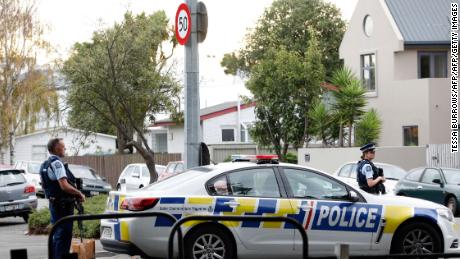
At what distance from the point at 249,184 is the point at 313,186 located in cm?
85

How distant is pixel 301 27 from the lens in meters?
59.7

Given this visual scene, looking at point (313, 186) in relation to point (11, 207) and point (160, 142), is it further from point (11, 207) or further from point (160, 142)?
point (160, 142)

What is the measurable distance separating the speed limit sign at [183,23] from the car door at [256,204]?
10.6 feet

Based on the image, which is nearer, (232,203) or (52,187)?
(232,203)

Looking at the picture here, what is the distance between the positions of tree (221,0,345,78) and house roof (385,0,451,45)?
67.4 ft

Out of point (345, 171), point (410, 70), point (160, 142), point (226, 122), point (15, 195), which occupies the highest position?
point (410, 70)

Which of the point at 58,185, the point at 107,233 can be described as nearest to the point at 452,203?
the point at 107,233

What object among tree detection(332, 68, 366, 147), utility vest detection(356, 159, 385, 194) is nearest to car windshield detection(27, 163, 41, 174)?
tree detection(332, 68, 366, 147)

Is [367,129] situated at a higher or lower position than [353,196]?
higher

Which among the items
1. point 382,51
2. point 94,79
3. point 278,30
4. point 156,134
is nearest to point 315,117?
point 382,51

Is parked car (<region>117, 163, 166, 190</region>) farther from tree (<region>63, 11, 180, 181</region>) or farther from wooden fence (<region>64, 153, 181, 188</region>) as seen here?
tree (<region>63, 11, 180, 181</region>)

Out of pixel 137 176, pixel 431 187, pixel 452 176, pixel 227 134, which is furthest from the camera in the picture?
pixel 227 134

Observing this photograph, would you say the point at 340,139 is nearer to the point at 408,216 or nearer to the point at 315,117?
the point at 315,117

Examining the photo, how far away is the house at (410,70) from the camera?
34750mm
